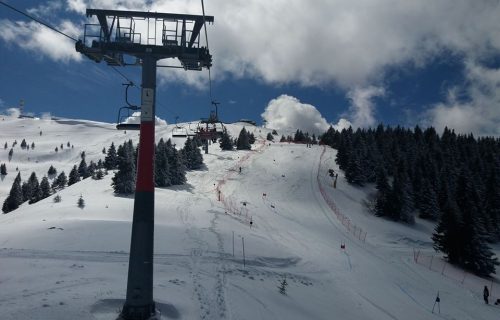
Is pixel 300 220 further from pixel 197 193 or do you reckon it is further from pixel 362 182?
pixel 362 182

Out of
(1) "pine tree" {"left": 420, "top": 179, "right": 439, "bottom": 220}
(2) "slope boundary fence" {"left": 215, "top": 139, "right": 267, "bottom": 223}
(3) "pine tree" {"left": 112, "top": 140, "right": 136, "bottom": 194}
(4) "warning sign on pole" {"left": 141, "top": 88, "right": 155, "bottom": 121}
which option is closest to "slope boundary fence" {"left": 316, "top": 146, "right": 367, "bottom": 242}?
(2) "slope boundary fence" {"left": 215, "top": 139, "right": 267, "bottom": 223}

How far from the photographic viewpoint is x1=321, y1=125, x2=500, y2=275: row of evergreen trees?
1762 inches

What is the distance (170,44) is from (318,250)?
88.9ft

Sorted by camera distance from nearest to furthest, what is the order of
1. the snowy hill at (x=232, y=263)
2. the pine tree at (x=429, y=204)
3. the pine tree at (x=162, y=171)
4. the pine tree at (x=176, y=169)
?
the snowy hill at (x=232, y=263), the pine tree at (x=162, y=171), the pine tree at (x=176, y=169), the pine tree at (x=429, y=204)

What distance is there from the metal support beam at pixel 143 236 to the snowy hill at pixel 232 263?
0.88m

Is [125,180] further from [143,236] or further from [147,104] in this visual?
[143,236]

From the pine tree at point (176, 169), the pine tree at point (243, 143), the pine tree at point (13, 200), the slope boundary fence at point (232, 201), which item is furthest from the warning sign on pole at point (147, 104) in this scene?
the pine tree at point (243, 143)

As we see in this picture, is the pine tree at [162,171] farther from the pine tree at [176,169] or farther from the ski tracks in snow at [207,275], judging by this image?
the ski tracks in snow at [207,275]

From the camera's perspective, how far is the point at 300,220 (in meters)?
52.1

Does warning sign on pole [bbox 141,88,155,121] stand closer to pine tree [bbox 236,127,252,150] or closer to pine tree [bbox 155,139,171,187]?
pine tree [bbox 155,139,171,187]

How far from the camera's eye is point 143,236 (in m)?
11.9

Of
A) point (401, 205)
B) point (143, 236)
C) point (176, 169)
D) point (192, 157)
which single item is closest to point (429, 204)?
point (401, 205)

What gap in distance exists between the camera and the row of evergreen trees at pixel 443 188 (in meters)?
44.8

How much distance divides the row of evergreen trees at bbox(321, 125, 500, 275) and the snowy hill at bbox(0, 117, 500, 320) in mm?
3037
